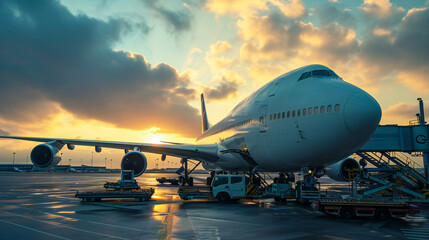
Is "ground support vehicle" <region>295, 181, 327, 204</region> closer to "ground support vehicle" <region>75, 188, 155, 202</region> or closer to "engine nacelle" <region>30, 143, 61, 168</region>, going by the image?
"ground support vehicle" <region>75, 188, 155, 202</region>

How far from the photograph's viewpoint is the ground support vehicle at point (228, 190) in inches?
719

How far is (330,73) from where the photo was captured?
1468 cm

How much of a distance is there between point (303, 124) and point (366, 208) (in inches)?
160

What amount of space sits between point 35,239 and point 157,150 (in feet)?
56.6

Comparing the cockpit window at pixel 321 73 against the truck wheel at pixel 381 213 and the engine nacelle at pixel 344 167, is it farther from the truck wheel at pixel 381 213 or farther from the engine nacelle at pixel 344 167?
the engine nacelle at pixel 344 167

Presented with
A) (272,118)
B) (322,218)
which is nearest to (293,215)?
(322,218)

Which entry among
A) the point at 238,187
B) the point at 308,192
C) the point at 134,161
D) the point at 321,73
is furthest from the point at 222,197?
the point at 321,73

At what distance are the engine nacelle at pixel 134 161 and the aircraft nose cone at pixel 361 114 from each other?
14.7m

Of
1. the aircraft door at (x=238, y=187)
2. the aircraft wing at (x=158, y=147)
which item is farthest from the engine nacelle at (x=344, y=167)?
the aircraft wing at (x=158, y=147)

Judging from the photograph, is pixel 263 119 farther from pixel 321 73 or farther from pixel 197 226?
pixel 197 226

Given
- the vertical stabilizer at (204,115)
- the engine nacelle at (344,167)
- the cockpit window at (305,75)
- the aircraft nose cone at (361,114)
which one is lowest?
the engine nacelle at (344,167)

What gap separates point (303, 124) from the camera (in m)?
13.1

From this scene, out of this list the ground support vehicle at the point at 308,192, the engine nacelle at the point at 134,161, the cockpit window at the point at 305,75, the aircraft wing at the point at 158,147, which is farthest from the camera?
the aircraft wing at the point at 158,147

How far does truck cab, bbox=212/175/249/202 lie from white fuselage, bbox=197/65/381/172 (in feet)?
4.81
